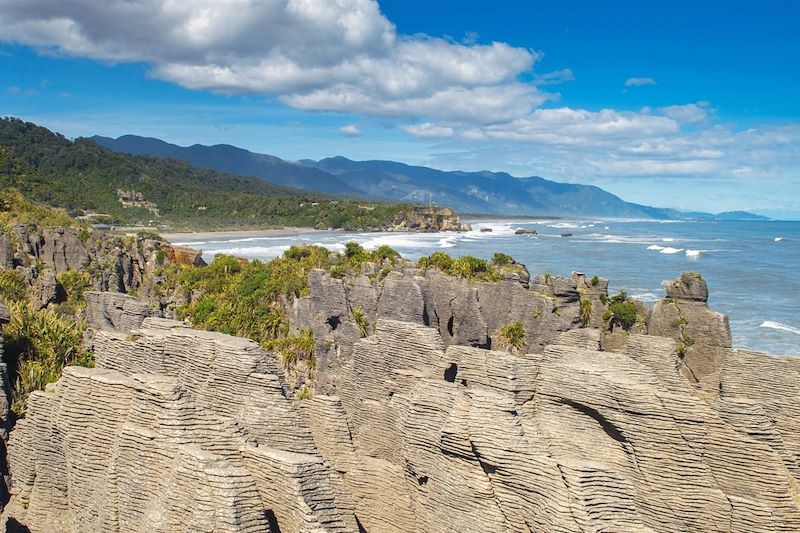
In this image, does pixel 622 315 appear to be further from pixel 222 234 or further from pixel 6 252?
pixel 222 234

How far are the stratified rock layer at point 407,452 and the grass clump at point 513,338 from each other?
379 inches

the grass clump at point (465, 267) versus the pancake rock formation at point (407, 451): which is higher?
the grass clump at point (465, 267)

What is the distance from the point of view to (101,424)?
7.41 metres

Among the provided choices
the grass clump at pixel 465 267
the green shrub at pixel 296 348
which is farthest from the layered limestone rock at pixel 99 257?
the grass clump at pixel 465 267

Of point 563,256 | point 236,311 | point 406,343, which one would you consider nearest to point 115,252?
point 236,311

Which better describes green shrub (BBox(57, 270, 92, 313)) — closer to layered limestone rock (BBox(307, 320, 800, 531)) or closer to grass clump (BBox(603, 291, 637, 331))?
layered limestone rock (BBox(307, 320, 800, 531))

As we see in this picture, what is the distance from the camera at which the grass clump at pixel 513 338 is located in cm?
1862

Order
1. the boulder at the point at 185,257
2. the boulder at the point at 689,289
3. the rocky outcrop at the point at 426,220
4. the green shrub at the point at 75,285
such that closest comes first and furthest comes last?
1. the boulder at the point at 689,289
2. the green shrub at the point at 75,285
3. the boulder at the point at 185,257
4. the rocky outcrop at the point at 426,220

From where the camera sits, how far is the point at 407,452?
7.73 metres

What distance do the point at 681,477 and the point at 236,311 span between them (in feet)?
61.4

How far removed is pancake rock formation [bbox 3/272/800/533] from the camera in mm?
6426

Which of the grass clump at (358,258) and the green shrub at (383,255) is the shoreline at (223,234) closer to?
the grass clump at (358,258)

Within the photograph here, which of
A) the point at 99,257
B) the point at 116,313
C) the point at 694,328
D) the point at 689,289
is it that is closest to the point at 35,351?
the point at 116,313

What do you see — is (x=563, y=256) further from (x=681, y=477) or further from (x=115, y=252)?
(x=681, y=477)
